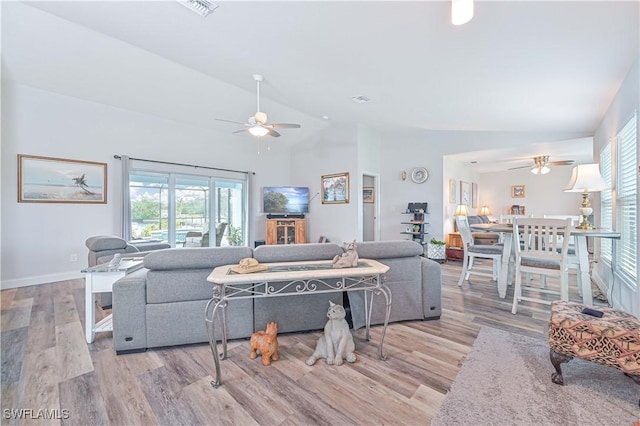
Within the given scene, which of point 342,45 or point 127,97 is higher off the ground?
point 127,97

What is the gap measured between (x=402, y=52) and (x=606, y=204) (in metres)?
3.44

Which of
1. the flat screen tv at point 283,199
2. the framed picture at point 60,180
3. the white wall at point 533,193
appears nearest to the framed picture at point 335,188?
the flat screen tv at point 283,199

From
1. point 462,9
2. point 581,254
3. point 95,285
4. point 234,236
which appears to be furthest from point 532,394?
point 234,236

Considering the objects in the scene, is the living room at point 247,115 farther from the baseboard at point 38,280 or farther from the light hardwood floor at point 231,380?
the light hardwood floor at point 231,380

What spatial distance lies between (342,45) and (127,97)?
3818 millimetres

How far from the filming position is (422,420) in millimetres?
1326

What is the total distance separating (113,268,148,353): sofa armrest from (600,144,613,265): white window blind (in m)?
4.91

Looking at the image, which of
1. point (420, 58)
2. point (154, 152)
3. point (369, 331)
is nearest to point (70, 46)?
point (154, 152)

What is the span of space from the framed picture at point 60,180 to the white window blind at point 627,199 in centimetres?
674

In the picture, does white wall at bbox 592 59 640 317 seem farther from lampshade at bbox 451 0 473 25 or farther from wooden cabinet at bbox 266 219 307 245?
wooden cabinet at bbox 266 219 307 245

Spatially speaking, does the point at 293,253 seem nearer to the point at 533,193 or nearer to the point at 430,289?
the point at 430,289

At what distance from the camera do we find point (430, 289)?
2502mm

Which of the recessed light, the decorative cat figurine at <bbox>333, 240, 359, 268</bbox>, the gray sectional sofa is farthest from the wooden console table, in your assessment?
the recessed light

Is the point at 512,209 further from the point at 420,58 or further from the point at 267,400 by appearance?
the point at 267,400
